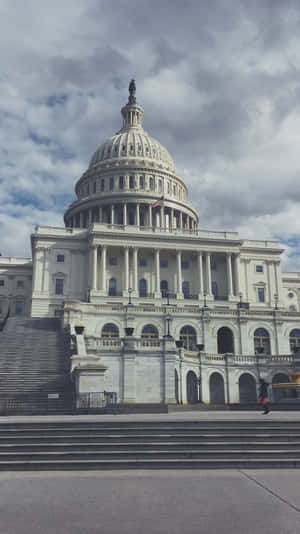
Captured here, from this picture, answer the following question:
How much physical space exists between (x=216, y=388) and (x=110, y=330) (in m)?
14.8

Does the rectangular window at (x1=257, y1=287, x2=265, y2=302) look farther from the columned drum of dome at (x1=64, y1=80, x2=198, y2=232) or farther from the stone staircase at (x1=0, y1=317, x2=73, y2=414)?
the stone staircase at (x1=0, y1=317, x2=73, y2=414)

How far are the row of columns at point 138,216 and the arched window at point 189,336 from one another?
5009cm

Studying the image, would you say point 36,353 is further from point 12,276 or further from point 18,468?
point 12,276

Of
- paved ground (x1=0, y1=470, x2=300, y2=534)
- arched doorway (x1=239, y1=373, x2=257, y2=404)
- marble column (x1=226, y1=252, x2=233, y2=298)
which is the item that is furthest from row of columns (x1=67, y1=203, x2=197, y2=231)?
paved ground (x1=0, y1=470, x2=300, y2=534)

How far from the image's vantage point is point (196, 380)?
4972 centimetres

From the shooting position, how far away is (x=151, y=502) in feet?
36.7

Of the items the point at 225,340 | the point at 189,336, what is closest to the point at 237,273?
the point at 225,340

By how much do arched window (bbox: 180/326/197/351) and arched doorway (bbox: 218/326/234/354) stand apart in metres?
4.02

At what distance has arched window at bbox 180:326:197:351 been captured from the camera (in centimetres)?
5938

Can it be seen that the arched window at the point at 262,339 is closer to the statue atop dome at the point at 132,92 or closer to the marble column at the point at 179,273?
the marble column at the point at 179,273

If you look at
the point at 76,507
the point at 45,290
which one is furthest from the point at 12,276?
the point at 76,507

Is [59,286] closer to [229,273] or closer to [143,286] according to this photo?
[143,286]

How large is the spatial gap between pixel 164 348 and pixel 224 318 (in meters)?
19.4

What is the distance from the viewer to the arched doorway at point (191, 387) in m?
49.0
